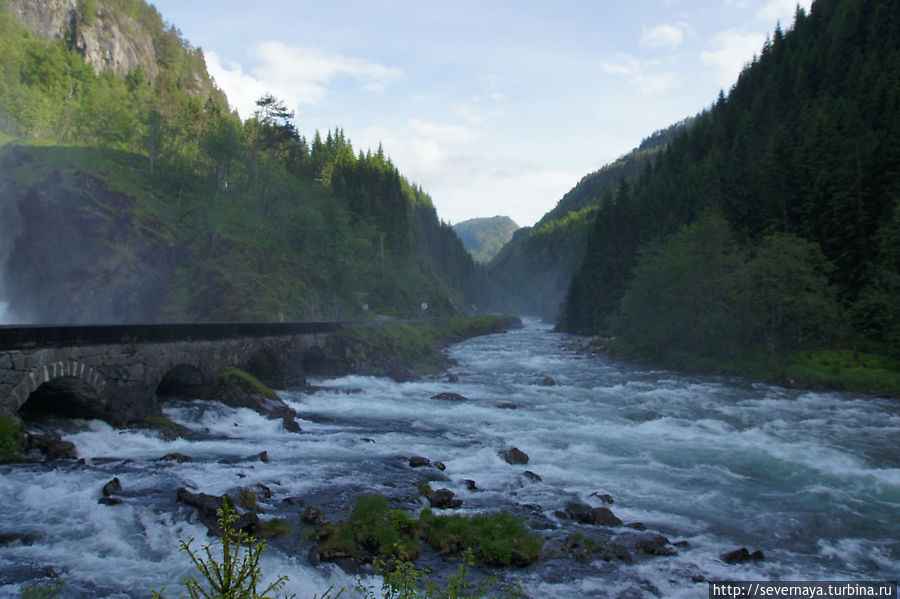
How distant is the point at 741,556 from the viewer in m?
9.96

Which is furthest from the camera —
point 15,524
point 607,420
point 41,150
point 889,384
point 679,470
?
point 41,150

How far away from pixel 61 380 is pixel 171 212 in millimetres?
46343

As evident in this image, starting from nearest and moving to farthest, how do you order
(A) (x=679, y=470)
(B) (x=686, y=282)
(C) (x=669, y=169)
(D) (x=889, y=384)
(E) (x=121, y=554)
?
(E) (x=121, y=554) → (A) (x=679, y=470) → (D) (x=889, y=384) → (B) (x=686, y=282) → (C) (x=669, y=169)

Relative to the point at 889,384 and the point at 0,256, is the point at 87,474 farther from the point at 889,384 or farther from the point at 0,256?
the point at 0,256

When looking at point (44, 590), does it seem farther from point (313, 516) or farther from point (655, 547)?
point (655, 547)

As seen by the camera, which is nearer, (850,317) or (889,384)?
(889,384)

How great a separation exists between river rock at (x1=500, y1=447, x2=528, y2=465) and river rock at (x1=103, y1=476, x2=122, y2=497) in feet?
34.3

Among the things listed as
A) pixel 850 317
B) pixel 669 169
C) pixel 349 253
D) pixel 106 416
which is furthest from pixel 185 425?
pixel 669 169

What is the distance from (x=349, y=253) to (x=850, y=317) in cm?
5189

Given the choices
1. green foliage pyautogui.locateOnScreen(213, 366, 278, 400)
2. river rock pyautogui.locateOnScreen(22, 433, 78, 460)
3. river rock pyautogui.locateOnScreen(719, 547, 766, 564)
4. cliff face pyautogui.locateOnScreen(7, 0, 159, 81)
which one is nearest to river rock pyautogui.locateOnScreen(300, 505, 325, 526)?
river rock pyautogui.locateOnScreen(22, 433, 78, 460)

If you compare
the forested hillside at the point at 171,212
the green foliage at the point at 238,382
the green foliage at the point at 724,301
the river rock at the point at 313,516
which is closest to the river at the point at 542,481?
the river rock at the point at 313,516

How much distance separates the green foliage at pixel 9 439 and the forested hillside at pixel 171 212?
3199cm

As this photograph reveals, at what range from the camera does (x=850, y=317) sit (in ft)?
112

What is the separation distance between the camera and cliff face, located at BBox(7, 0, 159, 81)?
105 m
